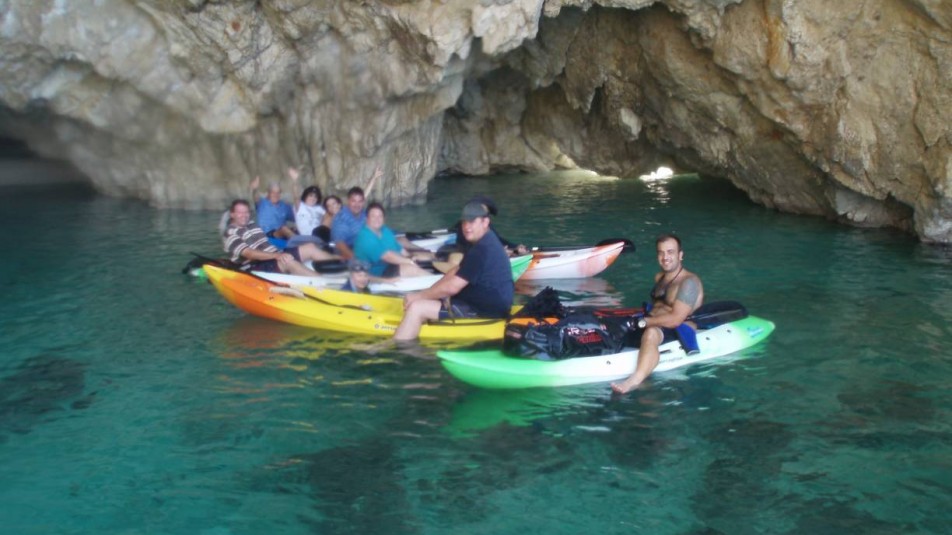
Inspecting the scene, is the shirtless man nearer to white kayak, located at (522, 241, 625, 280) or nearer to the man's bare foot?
the man's bare foot

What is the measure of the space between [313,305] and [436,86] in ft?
26.3

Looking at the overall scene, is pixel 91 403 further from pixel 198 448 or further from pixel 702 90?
pixel 702 90

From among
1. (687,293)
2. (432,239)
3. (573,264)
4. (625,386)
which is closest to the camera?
(625,386)

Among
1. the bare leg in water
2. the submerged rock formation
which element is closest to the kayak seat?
the bare leg in water

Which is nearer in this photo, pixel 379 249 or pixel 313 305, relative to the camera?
pixel 313 305

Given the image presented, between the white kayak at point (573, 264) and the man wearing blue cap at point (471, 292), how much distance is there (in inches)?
122

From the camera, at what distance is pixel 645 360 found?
6871mm

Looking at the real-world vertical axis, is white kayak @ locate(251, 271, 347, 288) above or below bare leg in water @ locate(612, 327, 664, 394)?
above

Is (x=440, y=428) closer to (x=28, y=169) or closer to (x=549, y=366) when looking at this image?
(x=549, y=366)

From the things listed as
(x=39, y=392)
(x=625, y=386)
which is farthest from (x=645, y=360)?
(x=39, y=392)

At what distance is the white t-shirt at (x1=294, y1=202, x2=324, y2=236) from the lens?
11648mm

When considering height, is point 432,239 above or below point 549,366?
above

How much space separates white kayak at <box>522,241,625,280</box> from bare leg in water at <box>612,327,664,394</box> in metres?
3.90

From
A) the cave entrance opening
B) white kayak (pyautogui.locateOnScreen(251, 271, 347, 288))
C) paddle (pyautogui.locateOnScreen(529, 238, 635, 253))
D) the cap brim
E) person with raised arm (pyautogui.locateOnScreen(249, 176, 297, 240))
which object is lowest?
white kayak (pyautogui.locateOnScreen(251, 271, 347, 288))
